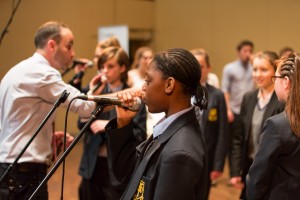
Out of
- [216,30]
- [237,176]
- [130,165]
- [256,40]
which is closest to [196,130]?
[130,165]

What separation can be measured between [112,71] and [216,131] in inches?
37.1

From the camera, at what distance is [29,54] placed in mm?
2811

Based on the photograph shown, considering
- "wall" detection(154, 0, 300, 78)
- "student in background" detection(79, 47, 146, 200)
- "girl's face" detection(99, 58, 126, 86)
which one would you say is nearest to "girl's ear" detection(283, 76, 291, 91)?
"student in background" detection(79, 47, 146, 200)

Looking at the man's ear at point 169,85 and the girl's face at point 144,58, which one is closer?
the man's ear at point 169,85

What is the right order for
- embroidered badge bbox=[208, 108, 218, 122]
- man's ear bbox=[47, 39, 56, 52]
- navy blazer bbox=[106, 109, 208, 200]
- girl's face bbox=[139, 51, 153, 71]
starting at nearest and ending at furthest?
→ navy blazer bbox=[106, 109, 208, 200] < man's ear bbox=[47, 39, 56, 52] < embroidered badge bbox=[208, 108, 218, 122] < girl's face bbox=[139, 51, 153, 71]

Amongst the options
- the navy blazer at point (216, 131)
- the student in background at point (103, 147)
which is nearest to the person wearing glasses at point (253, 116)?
the navy blazer at point (216, 131)

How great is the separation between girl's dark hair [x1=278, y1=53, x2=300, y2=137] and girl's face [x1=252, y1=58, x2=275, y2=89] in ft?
3.47

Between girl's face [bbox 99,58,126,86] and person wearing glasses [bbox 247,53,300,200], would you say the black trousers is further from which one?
person wearing glasses [bbox 247,53,300,200]

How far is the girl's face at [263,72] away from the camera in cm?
323

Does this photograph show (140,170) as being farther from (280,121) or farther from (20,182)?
(20,182)

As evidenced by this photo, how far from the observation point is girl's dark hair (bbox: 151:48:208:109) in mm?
1639

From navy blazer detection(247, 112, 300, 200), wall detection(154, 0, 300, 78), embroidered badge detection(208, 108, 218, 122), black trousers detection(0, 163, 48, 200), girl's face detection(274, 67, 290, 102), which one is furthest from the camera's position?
wall detection(154, 0, 300, 78)

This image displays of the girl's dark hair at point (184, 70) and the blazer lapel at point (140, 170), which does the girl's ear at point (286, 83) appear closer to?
the girl's dark hair at point (184, 70)

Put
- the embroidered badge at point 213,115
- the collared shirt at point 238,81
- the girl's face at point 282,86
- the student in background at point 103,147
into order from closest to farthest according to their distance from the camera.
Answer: the girl's face at point 282,86 → the student in background at point 103,147 → the embroidered badge at point 213,115 → the collared shirt at point 238,81
